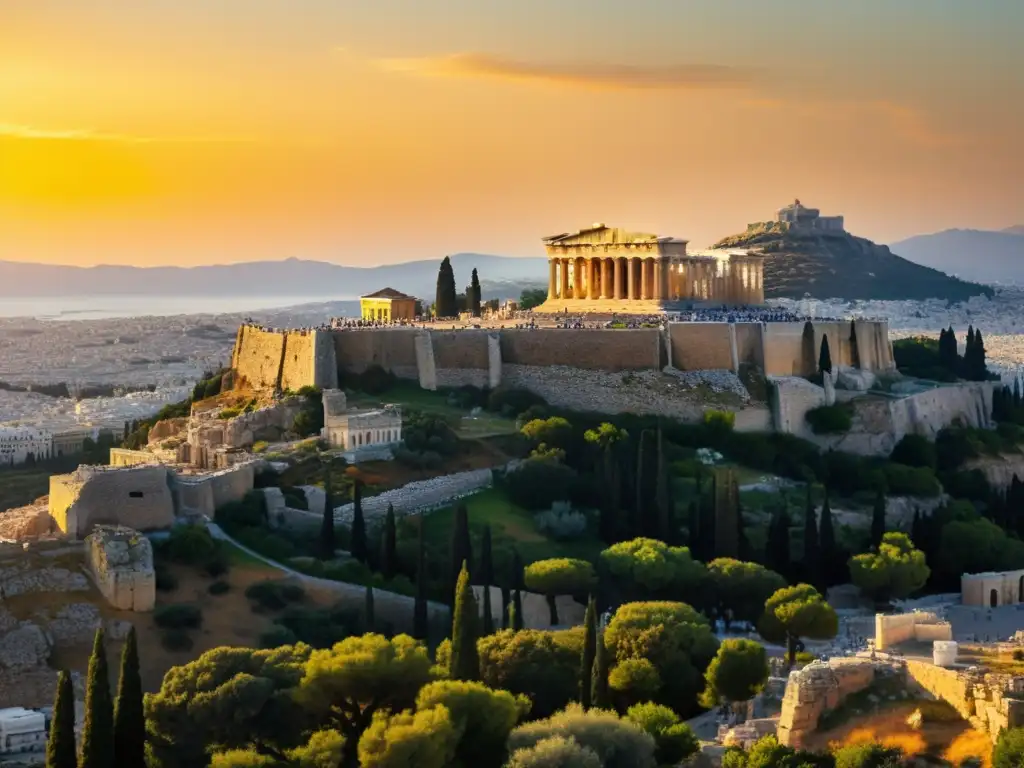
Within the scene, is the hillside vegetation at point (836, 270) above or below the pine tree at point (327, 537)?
above

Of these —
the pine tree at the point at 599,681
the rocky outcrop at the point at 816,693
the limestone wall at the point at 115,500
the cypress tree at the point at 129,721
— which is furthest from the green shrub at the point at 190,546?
the rocky outcrop at the point at 816,693

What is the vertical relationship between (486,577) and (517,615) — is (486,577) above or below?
above

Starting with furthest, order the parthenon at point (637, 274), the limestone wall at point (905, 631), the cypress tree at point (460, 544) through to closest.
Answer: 1. the parthenon at point (637, 274)
2. the cypress tree at point (460, 544)
3. the limestone wall at point (905, 631)

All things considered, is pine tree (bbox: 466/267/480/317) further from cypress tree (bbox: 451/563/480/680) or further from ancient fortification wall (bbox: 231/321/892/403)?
cypress tree (bbox: 451/563/480/680)

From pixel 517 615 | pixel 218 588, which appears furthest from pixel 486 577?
pixel 218 588

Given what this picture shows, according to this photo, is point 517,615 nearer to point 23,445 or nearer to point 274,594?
point 274,594

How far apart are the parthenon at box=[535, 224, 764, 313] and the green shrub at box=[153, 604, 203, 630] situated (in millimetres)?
27031

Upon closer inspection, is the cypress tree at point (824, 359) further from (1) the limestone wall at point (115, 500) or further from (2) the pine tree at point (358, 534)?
(1) the limestone wall at point (115, 500)

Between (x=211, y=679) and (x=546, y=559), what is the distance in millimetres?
12934

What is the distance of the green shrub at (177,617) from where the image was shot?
39125mm

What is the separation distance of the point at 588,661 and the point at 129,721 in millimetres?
7773

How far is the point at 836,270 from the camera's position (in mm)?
130500

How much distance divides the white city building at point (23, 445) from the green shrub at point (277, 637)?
40.4 meters

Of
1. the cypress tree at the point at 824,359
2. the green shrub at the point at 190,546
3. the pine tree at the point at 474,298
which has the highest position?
the pine tree at the point at 474,298
